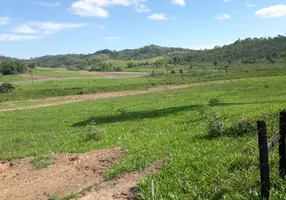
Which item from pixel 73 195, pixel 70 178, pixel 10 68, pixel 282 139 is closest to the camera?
pixel 282 139

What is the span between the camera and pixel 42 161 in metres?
10.4

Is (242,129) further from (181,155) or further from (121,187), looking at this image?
(121,187)

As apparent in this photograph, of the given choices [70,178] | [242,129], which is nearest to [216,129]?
[242,129]

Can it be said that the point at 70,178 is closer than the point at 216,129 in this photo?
Yes

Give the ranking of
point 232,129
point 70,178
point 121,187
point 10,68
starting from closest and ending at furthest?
point 121,187
point 70,178
point 232,129
point 10,68

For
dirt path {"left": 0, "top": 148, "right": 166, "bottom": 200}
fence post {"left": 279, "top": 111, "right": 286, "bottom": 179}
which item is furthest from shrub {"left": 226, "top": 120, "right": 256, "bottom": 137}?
fence post {"left": 279, "top": 111, "right": 286, "bottom": 179}

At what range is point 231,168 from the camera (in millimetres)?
6527

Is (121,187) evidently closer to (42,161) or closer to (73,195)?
(73,195)

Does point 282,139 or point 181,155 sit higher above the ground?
point 282,139

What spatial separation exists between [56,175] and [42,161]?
152cm

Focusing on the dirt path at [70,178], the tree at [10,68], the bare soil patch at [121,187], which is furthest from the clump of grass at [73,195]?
the tree at [10,68]

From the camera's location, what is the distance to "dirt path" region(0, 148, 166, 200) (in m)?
7.20

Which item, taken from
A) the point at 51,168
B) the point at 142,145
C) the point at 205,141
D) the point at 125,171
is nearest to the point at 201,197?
the point at 125,171

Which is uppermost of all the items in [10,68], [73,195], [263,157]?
[10,68]
